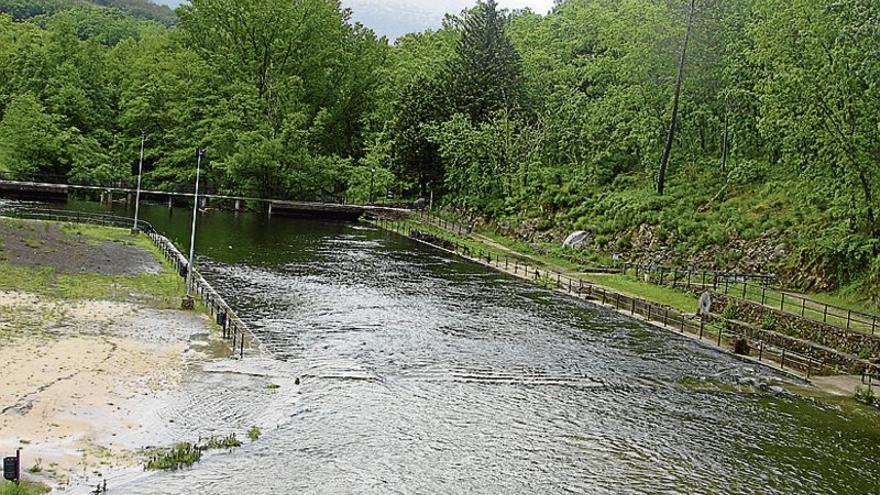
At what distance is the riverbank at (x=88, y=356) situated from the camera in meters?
16.6

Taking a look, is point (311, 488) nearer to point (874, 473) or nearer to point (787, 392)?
point (874, 473)

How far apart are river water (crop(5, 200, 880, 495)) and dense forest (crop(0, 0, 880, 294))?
11829 mm

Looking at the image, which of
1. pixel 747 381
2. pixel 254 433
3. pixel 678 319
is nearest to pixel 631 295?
pixel 678 319

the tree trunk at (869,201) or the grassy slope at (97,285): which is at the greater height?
the tree trunk at (869,201)

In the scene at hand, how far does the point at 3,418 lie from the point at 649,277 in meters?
33.7

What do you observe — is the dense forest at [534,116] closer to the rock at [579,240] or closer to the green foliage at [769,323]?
the rock at [579,240]

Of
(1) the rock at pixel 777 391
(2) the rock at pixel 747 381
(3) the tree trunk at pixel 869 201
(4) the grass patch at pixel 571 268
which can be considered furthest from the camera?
(4) the grass patch at pixel 571 268

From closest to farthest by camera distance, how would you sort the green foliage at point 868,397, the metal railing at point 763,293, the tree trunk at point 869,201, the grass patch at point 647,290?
the green foliage at point 868,397, the metal railing at point 763,293, the tree trunk at point 869,201, the grass patch at point 647,290

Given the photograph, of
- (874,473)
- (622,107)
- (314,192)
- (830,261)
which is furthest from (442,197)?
(874,473)

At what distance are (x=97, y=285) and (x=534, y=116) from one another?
5238 cm

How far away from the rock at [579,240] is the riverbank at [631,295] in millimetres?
2173

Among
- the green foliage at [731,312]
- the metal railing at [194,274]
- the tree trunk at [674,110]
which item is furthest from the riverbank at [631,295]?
the metal railing at [194,274]

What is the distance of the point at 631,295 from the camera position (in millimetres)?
40906

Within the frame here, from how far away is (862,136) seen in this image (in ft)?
110
